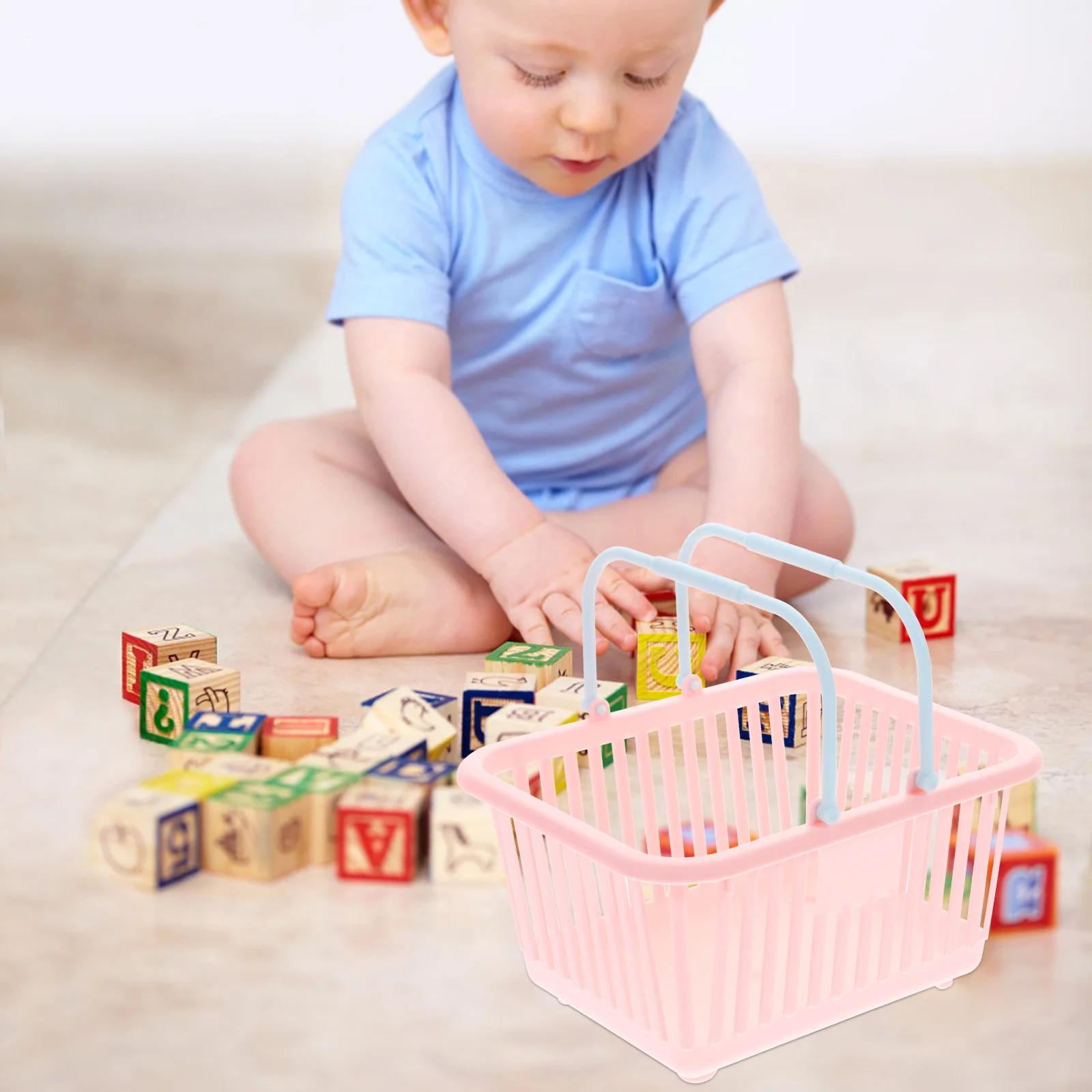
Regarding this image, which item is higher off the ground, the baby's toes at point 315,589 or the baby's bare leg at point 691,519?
the baby's bare leg at point 691,519

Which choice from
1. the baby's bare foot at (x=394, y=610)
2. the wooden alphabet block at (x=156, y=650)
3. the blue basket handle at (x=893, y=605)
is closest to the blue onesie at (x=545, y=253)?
the baby's bare foot at (x=394, y=610)

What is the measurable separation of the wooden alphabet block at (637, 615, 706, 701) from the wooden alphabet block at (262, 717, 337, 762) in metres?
0.27

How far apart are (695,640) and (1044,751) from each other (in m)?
0.27

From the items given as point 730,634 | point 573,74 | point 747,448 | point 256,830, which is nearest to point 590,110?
point 573,74

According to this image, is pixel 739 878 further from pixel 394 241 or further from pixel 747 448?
pixel 394 241

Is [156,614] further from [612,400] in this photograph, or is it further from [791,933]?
[791,933]

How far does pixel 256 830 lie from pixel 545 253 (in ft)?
2.34

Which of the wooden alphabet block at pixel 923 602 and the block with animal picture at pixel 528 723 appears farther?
the wooden alphabet block at pixel 923 602

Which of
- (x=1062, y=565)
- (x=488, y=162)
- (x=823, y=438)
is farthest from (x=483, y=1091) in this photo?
(x=823, y=438)

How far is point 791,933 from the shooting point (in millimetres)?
808

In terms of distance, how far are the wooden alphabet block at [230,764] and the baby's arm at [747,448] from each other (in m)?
0.37

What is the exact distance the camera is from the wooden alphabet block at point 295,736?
110 cm

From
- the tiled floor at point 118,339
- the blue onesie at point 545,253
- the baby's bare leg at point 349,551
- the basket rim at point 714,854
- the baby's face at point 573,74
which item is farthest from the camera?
the tiled floor at point 118,339

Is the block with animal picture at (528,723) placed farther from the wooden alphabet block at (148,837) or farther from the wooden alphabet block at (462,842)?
the wooden alphabet block at (148,837)
